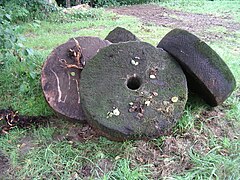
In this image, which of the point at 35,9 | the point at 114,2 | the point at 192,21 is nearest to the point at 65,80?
the point at 35,9

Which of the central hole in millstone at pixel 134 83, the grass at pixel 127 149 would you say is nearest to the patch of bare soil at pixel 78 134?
the grass at pixel 127 149

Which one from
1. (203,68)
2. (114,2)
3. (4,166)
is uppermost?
(203,68)

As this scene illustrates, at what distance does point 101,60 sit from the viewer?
110 inches

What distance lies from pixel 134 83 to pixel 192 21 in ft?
18.2

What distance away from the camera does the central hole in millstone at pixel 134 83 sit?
9.11 ft

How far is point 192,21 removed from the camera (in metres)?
7.73

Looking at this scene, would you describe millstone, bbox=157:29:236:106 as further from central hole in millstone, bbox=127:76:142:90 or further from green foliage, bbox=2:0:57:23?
green foliage, bbox=2:0:57:23

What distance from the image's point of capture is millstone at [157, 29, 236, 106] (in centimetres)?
266

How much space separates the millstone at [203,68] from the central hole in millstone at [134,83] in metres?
0.46

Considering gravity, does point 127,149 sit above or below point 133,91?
below

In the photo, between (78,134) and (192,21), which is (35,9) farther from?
(78,134)

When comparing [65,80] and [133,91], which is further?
[65,80]

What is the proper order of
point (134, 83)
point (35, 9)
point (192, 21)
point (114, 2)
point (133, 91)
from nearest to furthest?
point (133, 91) → point (134, 83) → point (35, 9) → point (192, 21) → point (114, 2)

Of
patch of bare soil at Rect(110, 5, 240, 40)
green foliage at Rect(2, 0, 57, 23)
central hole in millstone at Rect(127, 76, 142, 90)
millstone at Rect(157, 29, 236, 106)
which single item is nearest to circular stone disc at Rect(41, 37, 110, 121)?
central hole in millstone at Rect(127, 76, 142, 90)
